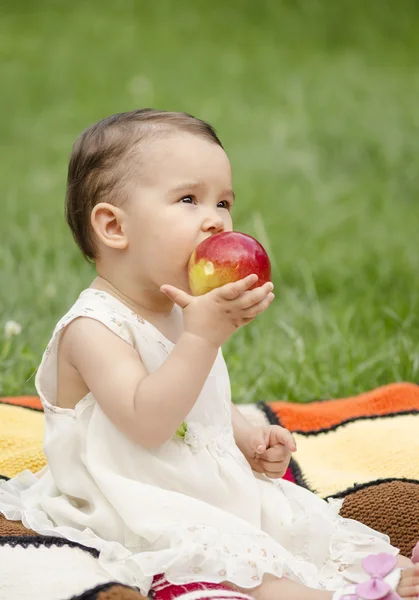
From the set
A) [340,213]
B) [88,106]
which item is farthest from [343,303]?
[88,106]

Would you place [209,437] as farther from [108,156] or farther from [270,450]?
[108,156]

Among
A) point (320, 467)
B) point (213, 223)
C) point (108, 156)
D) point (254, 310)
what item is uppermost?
point (108, 156)

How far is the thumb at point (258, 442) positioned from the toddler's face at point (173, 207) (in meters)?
0.41

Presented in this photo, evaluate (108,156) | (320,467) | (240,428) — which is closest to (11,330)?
(320,467)

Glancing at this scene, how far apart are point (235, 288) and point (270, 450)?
0.51 m

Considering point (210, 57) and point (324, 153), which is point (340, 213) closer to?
point (324, 153)

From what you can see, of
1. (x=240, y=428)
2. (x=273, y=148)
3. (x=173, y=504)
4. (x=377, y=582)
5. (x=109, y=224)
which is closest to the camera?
(x=377, y=582)

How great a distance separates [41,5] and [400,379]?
6730mm

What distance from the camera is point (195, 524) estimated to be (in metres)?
1.89

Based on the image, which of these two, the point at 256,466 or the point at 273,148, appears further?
the point at 273,148

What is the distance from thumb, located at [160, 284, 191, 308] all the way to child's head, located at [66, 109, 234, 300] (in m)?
0.10

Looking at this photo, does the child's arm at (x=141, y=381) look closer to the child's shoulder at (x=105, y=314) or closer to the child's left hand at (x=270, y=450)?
the child's shoulder at (x=105, y=314)

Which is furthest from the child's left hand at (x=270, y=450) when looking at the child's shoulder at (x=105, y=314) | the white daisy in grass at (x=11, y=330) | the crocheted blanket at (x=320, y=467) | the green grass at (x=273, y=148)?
the white daisy in grass at (x=11, y=330)

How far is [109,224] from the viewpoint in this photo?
2053mm
